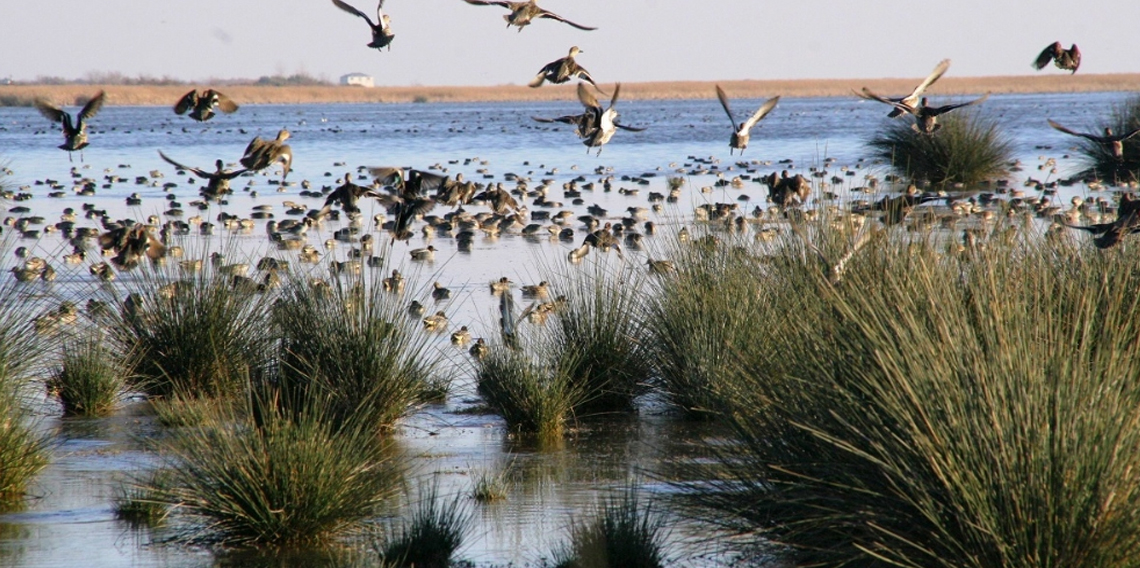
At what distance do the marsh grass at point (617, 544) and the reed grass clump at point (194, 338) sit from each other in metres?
3.99

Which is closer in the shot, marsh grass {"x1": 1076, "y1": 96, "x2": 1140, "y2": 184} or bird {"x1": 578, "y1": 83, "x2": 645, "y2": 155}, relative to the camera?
bird {"x1": 578, "y1": 83, "x2": 645, "y2": 155}

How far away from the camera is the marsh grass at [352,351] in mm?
8016

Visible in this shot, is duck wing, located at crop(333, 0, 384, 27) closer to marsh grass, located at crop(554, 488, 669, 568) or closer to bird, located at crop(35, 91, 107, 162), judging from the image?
bird, located at crop(35, 91, 107, 162)

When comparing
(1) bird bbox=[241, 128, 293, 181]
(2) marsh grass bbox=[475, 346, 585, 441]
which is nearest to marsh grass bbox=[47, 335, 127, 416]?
(1) bird bbox=[241, 128, 293, 181]

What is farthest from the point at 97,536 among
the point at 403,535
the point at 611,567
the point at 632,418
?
the point at 632,418

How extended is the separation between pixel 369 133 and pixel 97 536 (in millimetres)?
61411

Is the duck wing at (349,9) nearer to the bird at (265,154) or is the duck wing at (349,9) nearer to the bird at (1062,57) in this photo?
the bird at (265,154)

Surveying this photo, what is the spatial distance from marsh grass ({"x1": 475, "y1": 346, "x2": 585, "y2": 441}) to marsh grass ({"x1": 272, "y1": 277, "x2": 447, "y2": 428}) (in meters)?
0.52

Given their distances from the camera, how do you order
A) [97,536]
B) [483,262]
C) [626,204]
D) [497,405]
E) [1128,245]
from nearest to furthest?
[97,536] → [1128,245] → [497,405] → [483,262] → [626,204]

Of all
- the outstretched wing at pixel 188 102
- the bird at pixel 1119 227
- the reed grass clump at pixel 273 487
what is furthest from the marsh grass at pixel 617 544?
the outstretched wing at pixel 188 102

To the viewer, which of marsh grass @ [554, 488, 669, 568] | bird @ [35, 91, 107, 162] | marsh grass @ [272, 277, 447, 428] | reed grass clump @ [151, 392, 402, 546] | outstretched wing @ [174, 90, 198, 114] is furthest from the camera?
bird @ [35, 91, 107, 162]

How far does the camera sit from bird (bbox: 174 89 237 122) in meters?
8.68

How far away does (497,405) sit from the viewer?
8445 millimetres

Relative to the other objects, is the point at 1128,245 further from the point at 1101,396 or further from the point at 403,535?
the point at 403,535
